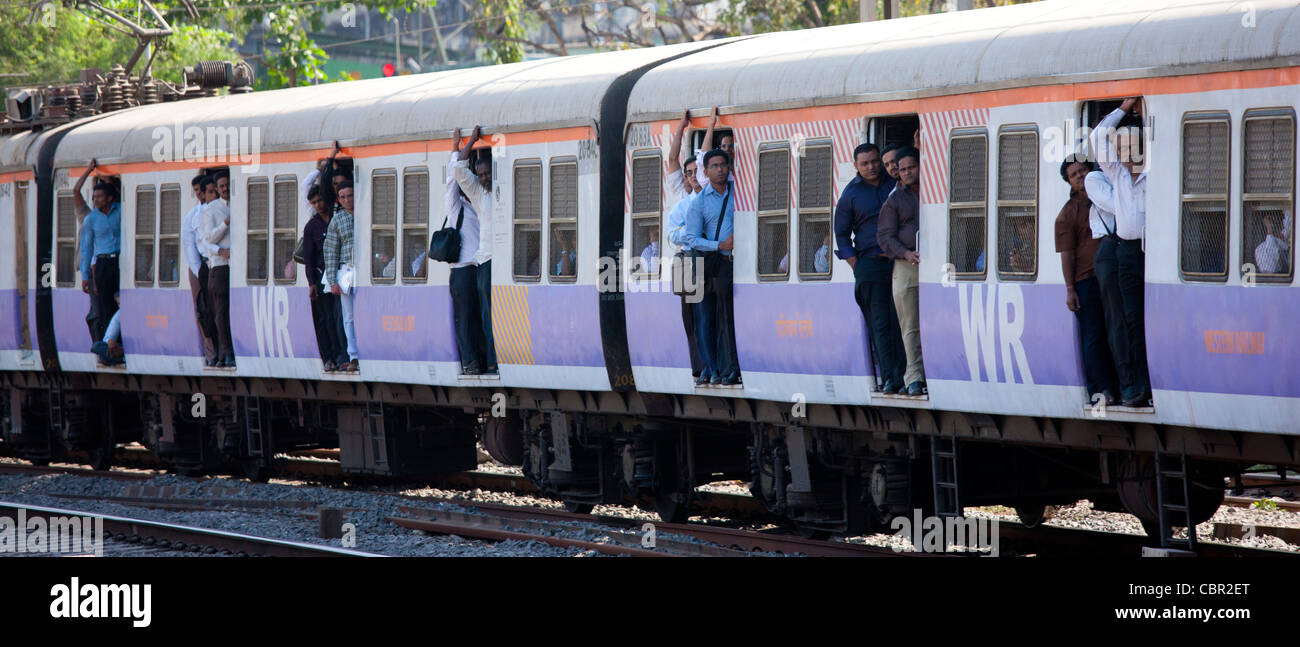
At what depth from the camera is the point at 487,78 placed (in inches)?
628

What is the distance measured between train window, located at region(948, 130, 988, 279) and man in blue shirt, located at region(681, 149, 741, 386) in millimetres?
2168

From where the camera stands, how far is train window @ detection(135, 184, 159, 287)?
19.1 meters

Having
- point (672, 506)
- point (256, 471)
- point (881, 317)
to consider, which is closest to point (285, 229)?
point (256, 471)

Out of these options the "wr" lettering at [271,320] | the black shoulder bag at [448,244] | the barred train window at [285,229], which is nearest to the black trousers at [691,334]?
the black shoulder bag at [448,244]

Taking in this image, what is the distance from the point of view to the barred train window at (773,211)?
12.9 m

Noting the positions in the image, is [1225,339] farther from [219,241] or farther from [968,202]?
[219,241]

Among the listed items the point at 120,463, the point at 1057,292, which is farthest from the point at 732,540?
the point at 120,463

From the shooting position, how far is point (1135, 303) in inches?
411

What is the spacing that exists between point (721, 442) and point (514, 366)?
189cm

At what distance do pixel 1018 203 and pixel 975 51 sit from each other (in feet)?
3.53

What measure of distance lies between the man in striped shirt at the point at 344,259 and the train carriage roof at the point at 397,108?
2.17ft

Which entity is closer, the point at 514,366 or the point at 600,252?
the point at 600,252

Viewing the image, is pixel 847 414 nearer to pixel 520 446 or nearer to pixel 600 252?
pixel 600 252

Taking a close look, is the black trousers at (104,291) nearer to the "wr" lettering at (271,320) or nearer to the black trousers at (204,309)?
the black trousers at (204,309)
